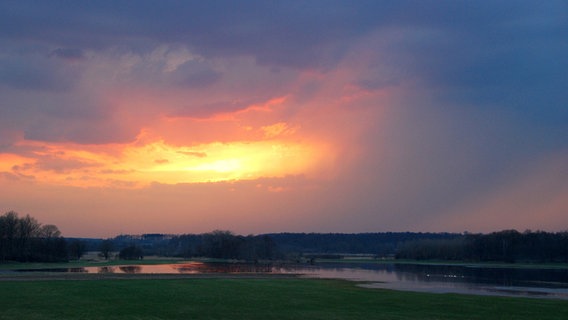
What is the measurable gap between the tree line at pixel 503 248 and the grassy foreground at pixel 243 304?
13033 centimetres

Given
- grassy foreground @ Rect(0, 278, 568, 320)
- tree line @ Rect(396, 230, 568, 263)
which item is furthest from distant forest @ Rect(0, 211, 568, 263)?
grassy foreground @ Rect(0, 278, 568, 320)

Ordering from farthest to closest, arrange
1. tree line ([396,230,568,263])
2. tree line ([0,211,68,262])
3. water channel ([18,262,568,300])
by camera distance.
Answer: tree line ([396,230,568,263]), tree line ([0,211,68,262]), water channel ([18,262,568,300])

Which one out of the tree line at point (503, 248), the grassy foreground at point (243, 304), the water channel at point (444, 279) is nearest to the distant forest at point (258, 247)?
the tree line at point (503, 248)

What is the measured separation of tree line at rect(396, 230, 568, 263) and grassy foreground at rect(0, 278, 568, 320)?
130 meters

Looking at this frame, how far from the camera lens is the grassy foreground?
32906mm

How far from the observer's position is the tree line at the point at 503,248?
163 meters

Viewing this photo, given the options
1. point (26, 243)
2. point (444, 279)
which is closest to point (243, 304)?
point (444, 279)

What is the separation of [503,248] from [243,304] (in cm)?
14981

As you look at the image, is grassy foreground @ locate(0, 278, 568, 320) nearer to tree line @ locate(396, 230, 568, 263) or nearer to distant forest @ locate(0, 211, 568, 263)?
distant forest @ locate(0, 211, 568, 263)

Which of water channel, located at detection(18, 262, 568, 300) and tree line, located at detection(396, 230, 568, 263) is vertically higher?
tree line, located at detection(396, 230, 568, 263)

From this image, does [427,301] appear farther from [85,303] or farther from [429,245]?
[429,245]

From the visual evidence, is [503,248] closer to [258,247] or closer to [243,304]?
[258,247]

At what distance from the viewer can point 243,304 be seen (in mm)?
38719

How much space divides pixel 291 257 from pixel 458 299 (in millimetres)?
129268
